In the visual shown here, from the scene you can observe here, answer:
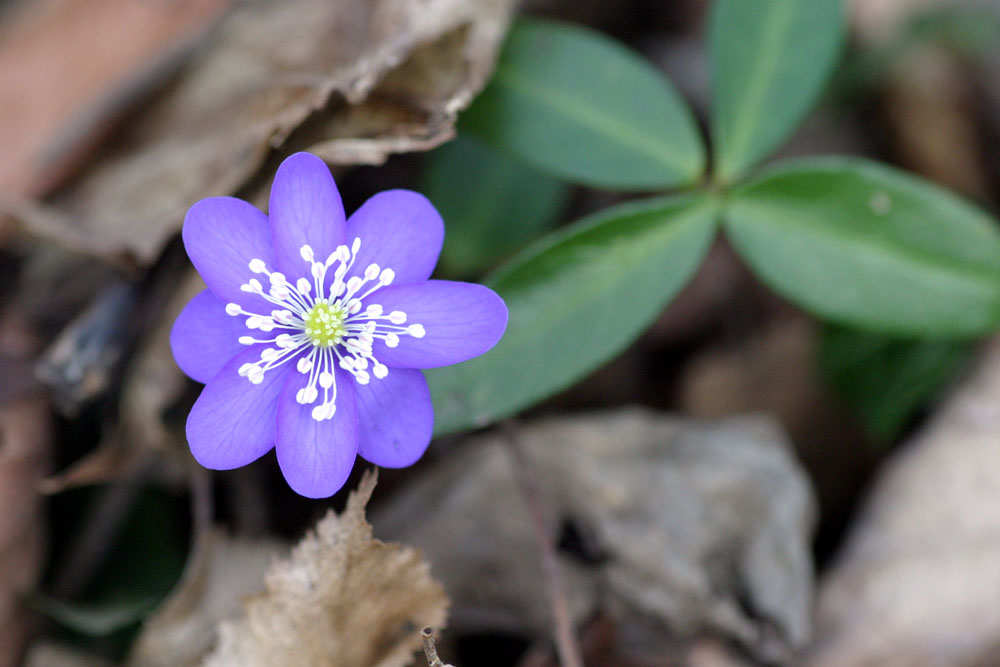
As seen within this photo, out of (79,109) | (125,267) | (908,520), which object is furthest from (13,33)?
(908,520)

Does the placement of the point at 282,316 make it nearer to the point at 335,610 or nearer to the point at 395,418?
the point at 395,418

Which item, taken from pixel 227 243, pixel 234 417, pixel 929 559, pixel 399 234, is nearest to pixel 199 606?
pixel 234 417

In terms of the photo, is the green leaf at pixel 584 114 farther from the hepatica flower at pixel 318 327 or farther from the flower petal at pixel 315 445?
the flower petal at pixel 315 445

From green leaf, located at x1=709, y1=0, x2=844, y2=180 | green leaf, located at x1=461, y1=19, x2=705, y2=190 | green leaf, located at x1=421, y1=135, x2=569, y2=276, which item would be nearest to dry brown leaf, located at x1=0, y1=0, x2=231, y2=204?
green leaf, located at x1=421, y1=135, x2=569, y2=276

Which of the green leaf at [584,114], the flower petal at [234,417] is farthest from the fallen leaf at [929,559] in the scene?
the flower petal at [234,417]

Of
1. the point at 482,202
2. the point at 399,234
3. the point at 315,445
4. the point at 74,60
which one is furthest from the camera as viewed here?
the point at 74,60

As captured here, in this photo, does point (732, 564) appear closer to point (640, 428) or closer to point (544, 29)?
point (640, 428)

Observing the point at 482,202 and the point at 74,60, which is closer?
the point at 482,202
